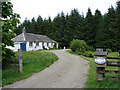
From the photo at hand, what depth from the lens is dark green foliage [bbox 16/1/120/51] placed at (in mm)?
33531

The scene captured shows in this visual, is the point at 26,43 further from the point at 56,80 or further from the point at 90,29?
the point at 56,80

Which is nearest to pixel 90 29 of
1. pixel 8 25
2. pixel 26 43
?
pixel 26 43

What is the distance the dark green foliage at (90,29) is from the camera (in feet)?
110

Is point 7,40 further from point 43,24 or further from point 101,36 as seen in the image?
point 43,24

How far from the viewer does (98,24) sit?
140ft

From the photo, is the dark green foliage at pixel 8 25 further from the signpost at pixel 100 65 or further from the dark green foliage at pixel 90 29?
the dark green foliage at pixel 90 29

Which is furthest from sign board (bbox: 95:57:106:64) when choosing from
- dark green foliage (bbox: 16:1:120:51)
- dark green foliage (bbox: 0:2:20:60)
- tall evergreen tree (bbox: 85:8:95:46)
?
tall evergreen tree (bbox: 85:8:95:46)

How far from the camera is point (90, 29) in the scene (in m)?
42.2

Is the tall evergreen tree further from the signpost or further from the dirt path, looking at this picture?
the signpost

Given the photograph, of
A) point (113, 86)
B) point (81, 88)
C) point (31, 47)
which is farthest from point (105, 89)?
point (31, 47)

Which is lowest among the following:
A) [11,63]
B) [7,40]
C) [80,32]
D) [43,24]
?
[11,63]

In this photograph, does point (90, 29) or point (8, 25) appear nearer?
point (8, 25)

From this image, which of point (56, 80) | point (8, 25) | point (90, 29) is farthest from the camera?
point (90, 29)

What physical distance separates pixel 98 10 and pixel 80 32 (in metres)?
10.8
